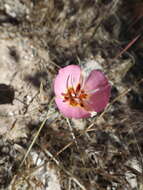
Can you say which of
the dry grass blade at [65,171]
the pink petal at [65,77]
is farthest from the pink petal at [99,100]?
the dry grass blade at [65,171]

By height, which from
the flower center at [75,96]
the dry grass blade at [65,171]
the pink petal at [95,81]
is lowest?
the dry grass blade at [65,171]

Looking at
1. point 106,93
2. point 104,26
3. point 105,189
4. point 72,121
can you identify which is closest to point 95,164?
point 105,189

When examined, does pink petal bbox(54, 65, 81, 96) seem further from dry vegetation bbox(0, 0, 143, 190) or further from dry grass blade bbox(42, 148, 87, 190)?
dry grass blade bbox(42, 148, 87, 190)

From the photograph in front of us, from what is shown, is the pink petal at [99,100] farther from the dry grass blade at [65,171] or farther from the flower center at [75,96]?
the dry grass blade at [65,171]

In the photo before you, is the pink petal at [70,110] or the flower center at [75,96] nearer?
the pink petal at [70,110]

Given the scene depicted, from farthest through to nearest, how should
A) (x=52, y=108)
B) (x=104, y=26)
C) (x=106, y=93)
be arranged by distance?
(x=104, y=26), (x=52, y=108), (x=106, y=93)

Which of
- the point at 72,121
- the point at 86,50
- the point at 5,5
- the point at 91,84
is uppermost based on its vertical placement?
the point at 5,5

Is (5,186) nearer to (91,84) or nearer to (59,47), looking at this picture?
(91,84)
